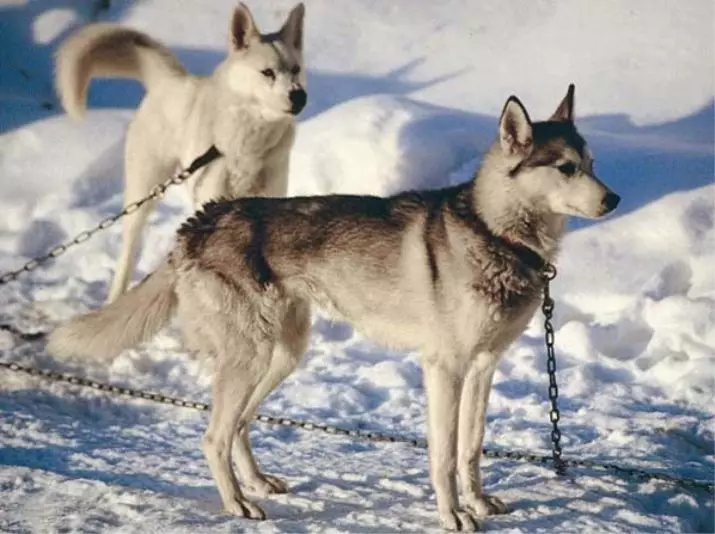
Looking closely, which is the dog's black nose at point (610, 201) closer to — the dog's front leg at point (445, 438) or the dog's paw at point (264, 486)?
the dog's front leg at point (445, 438)

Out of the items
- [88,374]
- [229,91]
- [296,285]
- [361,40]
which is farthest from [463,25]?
[296,285]

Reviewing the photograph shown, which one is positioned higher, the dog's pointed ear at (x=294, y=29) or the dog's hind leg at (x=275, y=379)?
the dog's pointed ear at (x=294, y=29)

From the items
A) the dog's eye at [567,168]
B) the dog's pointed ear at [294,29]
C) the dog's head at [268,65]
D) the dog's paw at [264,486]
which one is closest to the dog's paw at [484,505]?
the dog's paw at [264,486]

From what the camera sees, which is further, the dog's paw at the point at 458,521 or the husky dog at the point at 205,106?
the husky dog at the point at 205,106

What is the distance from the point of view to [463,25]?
10.3 m

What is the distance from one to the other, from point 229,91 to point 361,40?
4.94m

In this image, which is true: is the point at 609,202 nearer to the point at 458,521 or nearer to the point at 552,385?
the point at 552,385

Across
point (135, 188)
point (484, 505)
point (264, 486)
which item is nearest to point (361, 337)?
point (135, 188)

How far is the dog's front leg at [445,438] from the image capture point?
3.47 meters

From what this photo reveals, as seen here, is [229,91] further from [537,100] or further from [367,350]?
[537,100]

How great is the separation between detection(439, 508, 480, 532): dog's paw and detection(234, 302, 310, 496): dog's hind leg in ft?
1.98

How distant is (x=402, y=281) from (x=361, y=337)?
6.61 feet

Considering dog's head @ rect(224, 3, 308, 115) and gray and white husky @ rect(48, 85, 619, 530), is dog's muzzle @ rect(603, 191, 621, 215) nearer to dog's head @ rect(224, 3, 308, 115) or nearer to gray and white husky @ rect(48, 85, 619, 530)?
gray and white husky @ rect(48, 85, 619, 530)

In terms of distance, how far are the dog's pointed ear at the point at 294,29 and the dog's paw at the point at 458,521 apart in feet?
9.34
